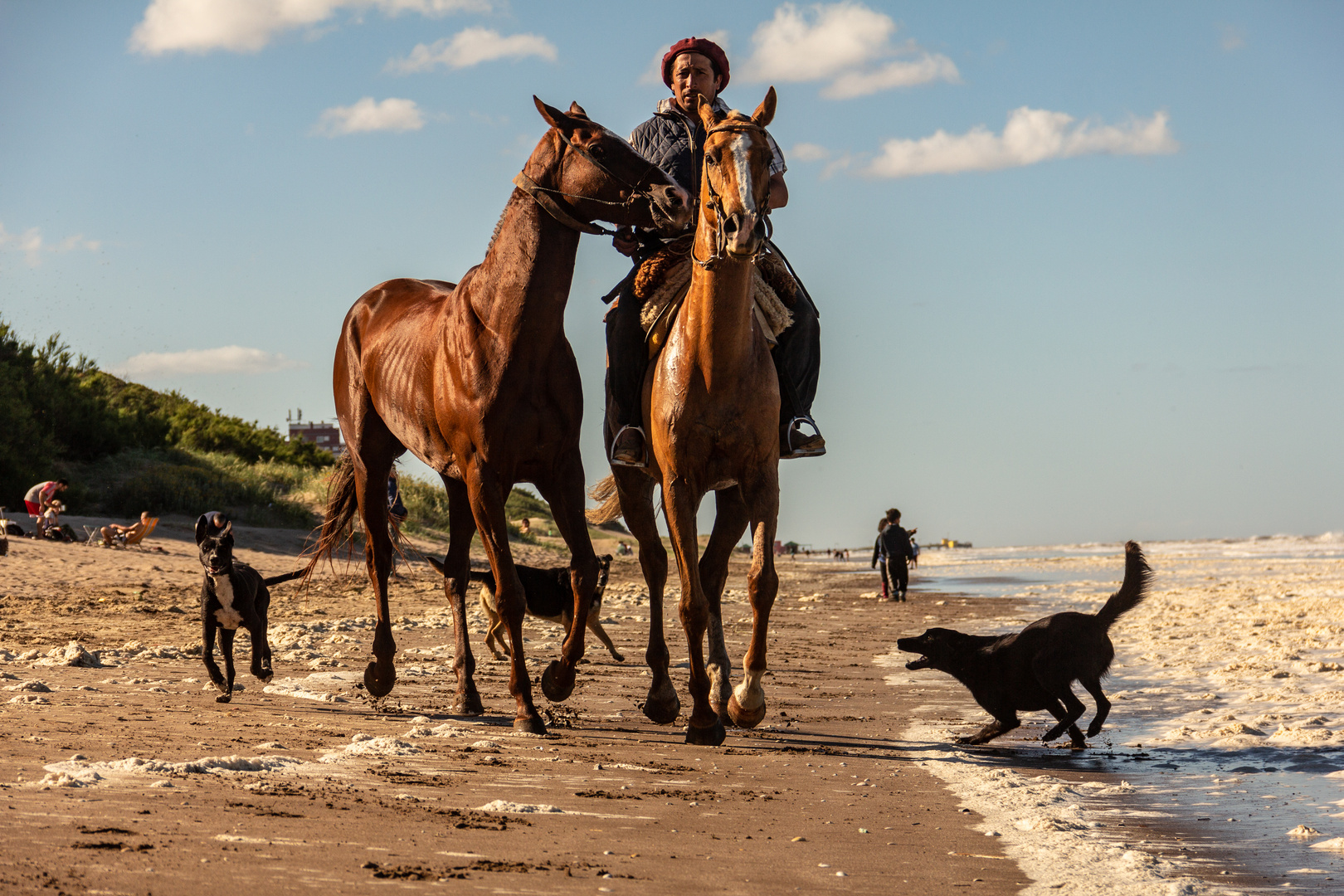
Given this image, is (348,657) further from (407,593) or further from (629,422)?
(407,593)

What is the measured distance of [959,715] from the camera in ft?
24.6

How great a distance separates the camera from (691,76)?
288 inches

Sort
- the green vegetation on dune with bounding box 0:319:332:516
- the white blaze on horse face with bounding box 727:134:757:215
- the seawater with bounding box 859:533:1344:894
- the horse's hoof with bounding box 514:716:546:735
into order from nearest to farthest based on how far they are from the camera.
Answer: the seawater with bounding box 859:533:1344:894 < the white blaze on horse face with bounding box 727:134:757:215 < the horse's hoof with bounding box 514:716:546:735 < the green vegetation on dune with bounding box 0:319:332:516

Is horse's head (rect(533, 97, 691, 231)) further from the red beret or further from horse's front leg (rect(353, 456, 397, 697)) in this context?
horse's front leg (rect(353, 456, 397, 697))

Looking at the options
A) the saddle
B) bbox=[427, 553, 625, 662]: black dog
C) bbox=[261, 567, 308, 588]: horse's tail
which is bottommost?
bbox=[427, 553, 625, 662]: black dog

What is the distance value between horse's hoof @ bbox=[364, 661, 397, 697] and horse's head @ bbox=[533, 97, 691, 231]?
317 cm

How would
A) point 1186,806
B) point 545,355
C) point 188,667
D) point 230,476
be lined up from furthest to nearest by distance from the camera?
point 230,476, point 188,667, point 545,355, point 1186,806

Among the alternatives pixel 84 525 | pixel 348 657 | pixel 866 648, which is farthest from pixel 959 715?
pixel 84 525

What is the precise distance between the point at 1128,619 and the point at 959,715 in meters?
7.46

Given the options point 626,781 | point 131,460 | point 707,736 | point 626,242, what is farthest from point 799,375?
point 131,460

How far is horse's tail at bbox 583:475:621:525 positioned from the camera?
8930 millimetres

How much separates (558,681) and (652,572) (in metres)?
0.87

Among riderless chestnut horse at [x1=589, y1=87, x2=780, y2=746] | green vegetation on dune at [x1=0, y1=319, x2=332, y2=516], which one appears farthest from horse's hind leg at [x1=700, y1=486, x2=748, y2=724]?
green vegetation on dune at [x1=0, y1=319, x2=332, y2=516]

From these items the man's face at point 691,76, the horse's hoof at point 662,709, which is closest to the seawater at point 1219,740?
the horse's hoof at point 662,709
